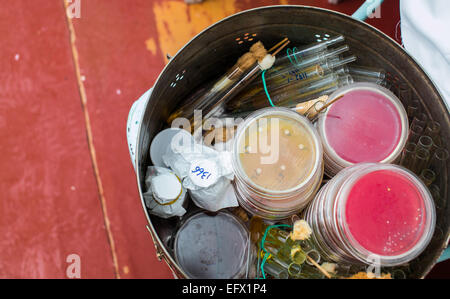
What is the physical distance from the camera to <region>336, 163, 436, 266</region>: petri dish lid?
841 millimetres

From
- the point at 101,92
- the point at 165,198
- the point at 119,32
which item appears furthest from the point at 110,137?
the point at 165,198

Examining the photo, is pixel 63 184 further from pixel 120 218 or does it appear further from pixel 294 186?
pixel 294 186

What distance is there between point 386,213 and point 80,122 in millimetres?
1388

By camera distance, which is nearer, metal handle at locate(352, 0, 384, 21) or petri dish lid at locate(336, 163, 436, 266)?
petri dish lid at locate(336, 163, 436, 266)

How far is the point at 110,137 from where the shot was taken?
5.49ft

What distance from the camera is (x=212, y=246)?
1046 mm

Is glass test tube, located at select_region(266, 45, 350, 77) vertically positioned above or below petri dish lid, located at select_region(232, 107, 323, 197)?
above

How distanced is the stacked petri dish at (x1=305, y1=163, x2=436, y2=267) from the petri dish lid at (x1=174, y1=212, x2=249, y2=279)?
1.00 ft

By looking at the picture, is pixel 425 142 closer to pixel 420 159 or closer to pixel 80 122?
pixel 420 159

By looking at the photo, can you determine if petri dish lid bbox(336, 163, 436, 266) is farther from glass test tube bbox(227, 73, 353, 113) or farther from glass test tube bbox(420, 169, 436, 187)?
glass test tube bbox(227, 73, 353, 113)

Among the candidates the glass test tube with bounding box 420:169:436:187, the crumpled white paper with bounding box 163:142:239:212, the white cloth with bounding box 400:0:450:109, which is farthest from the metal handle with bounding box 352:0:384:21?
the crumpled white paper with bounding box 163:142:239:212

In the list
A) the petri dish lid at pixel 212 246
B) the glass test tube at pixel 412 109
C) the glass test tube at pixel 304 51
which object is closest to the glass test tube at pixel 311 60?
the glass test tube at pixel 304 51

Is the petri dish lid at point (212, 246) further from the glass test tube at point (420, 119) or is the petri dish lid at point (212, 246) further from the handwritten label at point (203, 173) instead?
the glass test tube at point (420, 119)

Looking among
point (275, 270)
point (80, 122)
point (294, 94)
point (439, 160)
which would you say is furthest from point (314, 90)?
point (80, 122)
